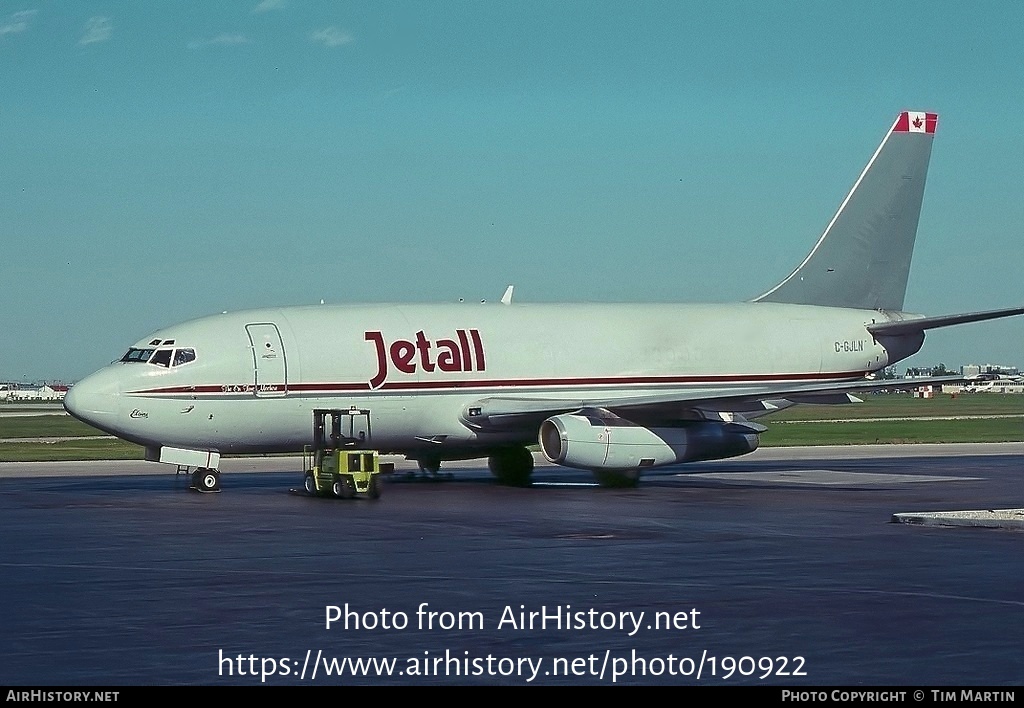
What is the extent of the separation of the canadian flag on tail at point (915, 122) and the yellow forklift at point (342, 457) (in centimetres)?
2024

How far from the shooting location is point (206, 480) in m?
37.8

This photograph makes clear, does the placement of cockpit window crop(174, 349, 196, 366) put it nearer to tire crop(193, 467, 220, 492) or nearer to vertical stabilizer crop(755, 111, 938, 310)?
tire crop(193, 467, 220, 492)

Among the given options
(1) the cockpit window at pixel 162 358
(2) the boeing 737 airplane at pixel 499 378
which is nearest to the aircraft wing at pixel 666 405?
(2) the boeing 737 airplane at pixel 499 378

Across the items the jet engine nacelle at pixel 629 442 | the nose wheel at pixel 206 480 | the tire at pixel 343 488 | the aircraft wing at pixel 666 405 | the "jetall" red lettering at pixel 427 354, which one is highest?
the "jetall" red lettering at pixel 427 354

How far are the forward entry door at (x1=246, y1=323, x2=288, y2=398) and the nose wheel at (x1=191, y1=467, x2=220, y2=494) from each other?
2327 millimetres

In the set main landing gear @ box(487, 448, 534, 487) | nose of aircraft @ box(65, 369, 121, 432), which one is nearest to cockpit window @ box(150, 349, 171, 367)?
nose of aircraft @ box(65, 369, 121, 432)

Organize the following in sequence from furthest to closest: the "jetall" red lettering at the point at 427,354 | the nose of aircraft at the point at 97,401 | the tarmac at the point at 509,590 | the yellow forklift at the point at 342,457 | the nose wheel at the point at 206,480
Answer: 1. the "jetall" red lettering at the point at 427,354
2. the nose wheel at the point at 206,480
3. the nose of aircraft at the point at 97,401
4. the yellow forklift at the point at 342,457
5. the tarmac at the point at 509,590

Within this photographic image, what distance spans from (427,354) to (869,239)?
16174mm

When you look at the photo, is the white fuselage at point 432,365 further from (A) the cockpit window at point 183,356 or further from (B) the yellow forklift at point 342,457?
(B) the yellow forklift at point 342,457

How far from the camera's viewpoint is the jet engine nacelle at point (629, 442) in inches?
1471

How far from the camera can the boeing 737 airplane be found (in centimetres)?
3728

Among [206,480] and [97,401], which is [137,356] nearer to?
[97,401]

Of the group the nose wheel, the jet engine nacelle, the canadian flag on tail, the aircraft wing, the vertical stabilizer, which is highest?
the canadian flag on tail

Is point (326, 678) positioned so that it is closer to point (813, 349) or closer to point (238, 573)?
point (238, 573)
